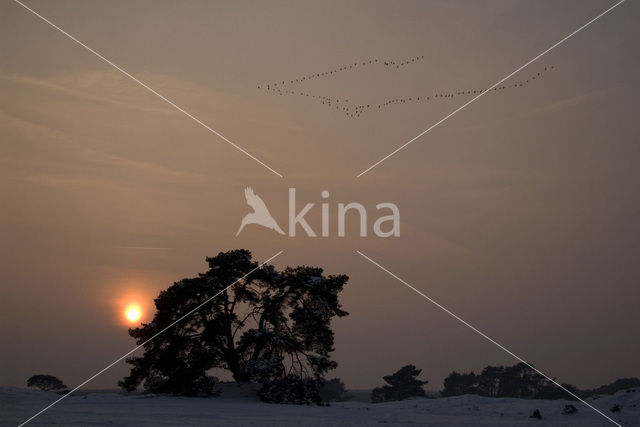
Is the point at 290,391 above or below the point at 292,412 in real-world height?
above

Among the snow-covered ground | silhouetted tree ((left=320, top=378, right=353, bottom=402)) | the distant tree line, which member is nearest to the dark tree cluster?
the distant tree line

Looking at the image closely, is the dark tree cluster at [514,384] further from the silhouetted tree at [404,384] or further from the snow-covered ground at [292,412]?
the snow-covered ground at [292,412]

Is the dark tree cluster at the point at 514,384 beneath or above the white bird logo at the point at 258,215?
beneath

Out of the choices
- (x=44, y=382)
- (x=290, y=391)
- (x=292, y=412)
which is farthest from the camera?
(x=44, y=382)

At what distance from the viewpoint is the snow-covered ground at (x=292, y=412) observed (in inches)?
1197

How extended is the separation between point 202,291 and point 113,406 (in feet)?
45.1

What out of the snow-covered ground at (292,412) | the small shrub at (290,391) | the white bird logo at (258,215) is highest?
the white bird logo at (258,215)

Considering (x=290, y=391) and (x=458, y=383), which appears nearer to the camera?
(x=290, y=391)

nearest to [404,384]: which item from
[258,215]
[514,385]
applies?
[514,385]

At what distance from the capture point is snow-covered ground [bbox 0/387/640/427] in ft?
99.8

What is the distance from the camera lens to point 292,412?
37625mm

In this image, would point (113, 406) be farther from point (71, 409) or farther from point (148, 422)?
point (148, 422)

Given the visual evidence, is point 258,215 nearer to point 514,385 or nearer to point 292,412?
point 292,412

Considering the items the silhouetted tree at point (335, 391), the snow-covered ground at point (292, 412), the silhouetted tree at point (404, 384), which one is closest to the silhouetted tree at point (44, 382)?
the silhouetted tree at point (404, 384)
